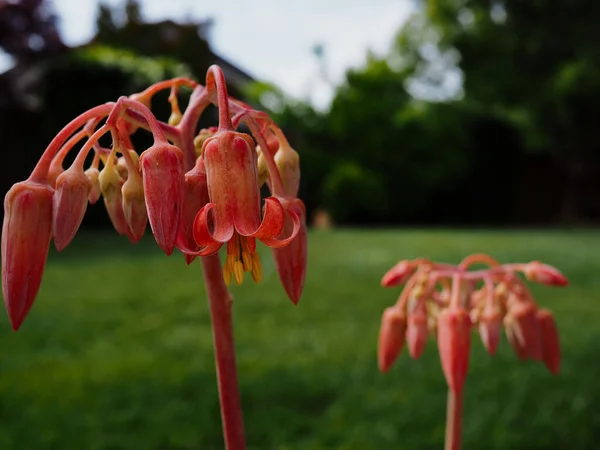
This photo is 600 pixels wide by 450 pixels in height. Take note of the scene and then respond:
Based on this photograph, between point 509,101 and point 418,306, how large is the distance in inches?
701

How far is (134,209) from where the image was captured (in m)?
0.65

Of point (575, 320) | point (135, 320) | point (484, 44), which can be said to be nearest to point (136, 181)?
point (135, 320)

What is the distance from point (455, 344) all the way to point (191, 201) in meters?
0.39

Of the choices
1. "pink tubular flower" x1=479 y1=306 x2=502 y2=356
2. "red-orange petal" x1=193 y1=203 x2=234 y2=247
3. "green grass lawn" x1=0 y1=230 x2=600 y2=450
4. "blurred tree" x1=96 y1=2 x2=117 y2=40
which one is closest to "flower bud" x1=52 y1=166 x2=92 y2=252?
"red-orange petal" x1=193 y1=203 x2=234 y2=247

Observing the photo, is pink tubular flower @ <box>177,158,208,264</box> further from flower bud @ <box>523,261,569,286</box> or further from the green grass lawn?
the green grass lawn

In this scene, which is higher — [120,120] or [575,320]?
[120,120]

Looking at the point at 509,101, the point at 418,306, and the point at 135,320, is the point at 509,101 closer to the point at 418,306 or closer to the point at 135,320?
the point at 135,320

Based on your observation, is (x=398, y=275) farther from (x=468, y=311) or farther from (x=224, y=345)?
(x=224, y=345)

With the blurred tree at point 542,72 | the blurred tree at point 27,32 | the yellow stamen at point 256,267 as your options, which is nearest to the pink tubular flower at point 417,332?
Answer: the yellow stamen at point 256,267

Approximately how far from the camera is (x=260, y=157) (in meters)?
0.65

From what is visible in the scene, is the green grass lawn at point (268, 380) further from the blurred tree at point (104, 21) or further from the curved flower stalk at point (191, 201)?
the blurred tree at point (104, 21)

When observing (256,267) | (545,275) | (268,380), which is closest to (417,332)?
(545,275)

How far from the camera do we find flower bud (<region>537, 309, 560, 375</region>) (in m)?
1.01

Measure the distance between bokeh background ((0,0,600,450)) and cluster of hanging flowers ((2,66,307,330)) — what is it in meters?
2.07
